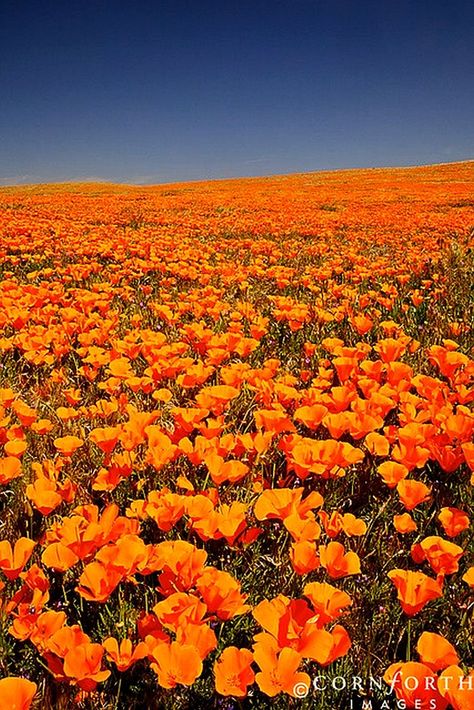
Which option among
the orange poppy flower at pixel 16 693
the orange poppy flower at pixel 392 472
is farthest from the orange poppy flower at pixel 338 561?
the orange poppy flower at pixel 16 693

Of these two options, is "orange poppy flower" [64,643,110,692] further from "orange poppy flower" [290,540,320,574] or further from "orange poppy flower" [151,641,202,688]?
"orange poppy flower" [290,540,320,574]

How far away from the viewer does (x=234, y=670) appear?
114 centimetres

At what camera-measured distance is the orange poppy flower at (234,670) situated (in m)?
1.12

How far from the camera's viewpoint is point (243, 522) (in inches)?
61.1

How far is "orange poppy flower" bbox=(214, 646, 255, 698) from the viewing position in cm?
112

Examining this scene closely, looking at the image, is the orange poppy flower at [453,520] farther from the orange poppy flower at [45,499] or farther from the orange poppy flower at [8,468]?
the orange poppy flower at [8,468]

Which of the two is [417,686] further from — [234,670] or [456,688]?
[234,670]

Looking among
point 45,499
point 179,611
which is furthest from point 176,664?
point 45,499

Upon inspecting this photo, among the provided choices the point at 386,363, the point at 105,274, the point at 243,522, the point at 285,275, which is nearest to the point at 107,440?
the point at 243,522

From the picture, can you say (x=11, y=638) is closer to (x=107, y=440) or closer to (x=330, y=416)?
(x=107, y=440)

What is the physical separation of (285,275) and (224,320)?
114cm

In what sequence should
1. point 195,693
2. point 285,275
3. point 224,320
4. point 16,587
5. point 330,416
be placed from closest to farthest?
point 195,693 < point 16,587 < point 330,416 < point 224,320 < point 285,275

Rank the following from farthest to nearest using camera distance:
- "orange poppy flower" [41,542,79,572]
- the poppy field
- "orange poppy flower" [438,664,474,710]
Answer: "orange poppy flower" [41,542,79,572]
the poppy field
"orange poppy flower" [438,664,474,710]

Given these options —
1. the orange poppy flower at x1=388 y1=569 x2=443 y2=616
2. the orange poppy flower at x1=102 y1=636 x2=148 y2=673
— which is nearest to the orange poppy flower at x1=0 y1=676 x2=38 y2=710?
the orange poppy flower at x1=102 y1=636 x2=148 y2=673
